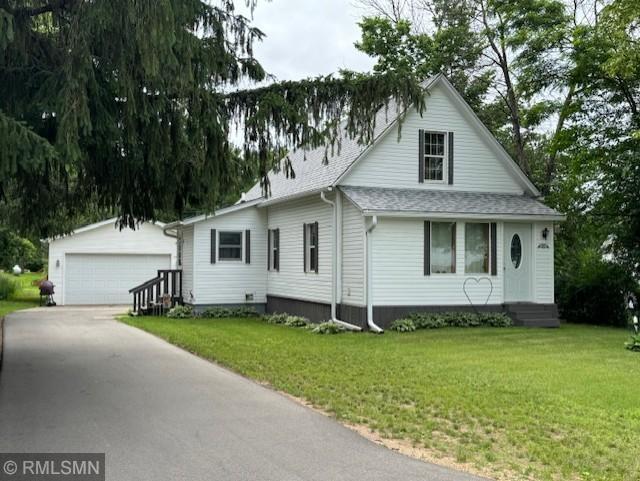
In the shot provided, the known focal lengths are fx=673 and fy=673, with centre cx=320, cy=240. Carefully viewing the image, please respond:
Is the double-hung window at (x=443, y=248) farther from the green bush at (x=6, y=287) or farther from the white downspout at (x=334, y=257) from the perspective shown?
the green bush at (x=6, y=287)

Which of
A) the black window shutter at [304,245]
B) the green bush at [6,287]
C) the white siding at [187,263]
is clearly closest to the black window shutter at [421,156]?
the black window shutter at [304,245]

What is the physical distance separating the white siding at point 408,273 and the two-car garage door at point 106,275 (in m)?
15.1

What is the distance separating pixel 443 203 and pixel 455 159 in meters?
1.82

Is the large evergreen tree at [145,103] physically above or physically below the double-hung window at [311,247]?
above

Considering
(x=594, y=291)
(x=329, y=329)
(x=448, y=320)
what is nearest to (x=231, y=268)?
(x=329, y=329)

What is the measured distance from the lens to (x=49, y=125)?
27.1 ft

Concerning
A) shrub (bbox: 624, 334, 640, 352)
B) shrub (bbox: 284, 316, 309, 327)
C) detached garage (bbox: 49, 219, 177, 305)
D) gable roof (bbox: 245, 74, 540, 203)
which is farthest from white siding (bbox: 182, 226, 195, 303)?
shrub (bbox: 624, 334, 640, 352)

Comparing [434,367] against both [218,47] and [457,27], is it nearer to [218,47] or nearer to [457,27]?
[218,47]

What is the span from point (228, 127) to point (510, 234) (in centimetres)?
1088

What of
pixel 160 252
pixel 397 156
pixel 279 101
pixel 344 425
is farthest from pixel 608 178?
pixel 160 252

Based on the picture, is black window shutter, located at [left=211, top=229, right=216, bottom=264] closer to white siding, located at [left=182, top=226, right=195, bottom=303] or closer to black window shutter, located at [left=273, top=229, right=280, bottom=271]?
white siding, located at [left=182, top=226, right=195, bottom=303]

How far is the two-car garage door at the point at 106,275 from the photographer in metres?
28.3

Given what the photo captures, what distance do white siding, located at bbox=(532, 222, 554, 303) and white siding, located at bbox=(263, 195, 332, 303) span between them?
562cm

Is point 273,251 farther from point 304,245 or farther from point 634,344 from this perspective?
point 634,344
